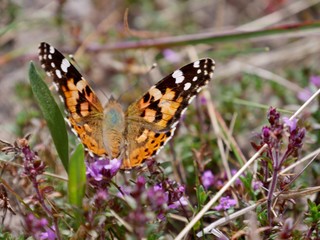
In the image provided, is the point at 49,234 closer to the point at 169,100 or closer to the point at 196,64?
the point at 169,100

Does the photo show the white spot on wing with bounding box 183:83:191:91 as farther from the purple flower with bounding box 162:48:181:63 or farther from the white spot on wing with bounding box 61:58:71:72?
the purple flower with bounding box 162:48:181:63

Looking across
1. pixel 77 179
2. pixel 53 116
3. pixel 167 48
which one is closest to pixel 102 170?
pixel 77 179

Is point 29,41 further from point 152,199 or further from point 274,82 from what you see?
point 152,199

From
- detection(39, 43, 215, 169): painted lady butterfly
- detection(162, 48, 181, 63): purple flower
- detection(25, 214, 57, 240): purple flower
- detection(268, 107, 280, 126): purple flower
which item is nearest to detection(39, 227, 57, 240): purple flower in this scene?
detection(25, 214, 57, 240): purple flower

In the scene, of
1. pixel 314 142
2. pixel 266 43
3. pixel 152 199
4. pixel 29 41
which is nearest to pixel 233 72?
pixel 266 43

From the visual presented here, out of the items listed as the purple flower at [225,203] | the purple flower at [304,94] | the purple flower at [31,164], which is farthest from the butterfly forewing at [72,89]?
the purple flower at [304,94]

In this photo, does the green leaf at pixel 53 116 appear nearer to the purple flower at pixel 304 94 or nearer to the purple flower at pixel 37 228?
the purple flower at pixel 37 228

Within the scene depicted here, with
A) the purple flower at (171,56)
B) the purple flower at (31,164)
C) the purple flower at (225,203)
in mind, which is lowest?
the purple flower at (225,203)
